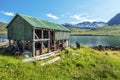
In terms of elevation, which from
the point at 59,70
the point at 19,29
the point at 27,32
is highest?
the point at 19,29

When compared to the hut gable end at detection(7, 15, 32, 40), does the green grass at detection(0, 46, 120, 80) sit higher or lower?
lower

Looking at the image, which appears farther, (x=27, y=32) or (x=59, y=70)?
(x=27, y=32)

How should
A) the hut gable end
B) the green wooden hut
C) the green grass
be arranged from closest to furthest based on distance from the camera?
the green grass → the green wooden hut → the hut gable end

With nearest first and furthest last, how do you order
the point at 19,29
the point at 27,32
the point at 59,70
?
the point at 59,70 < the point at 27,32 < the point at 19,29

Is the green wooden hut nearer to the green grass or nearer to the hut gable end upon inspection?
the hut gable end

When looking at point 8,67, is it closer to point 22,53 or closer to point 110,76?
point 22,53

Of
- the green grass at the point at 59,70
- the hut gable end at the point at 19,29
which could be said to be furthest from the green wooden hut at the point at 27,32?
the green grass at the point at 59,70

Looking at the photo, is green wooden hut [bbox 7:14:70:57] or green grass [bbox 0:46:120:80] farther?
green wooden hut [bbox 7:14:70:57]

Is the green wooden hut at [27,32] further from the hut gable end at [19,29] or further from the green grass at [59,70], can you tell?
Answer: the green grass at [59,70]

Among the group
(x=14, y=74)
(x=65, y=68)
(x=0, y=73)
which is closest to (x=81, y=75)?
(x=65, y=68)

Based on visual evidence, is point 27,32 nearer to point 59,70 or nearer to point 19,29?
point 19,29

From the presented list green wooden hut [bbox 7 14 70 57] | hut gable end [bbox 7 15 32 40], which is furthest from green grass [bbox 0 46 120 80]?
hut gable end [bbox 7 15 32 40]

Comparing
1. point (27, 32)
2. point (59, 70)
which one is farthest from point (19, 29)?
point (59, 70)

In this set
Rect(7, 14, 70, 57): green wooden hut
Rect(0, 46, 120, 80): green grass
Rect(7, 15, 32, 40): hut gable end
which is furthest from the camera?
Rect(7, 15, 32, 40): hut gable end
